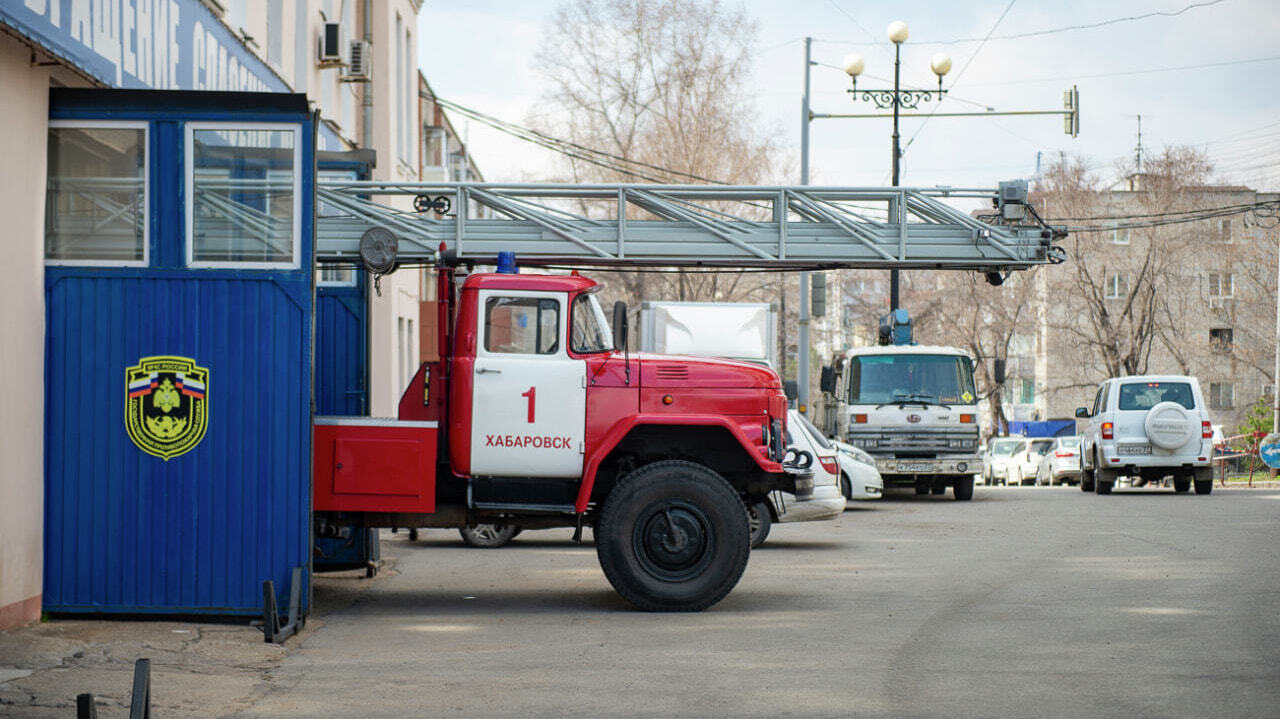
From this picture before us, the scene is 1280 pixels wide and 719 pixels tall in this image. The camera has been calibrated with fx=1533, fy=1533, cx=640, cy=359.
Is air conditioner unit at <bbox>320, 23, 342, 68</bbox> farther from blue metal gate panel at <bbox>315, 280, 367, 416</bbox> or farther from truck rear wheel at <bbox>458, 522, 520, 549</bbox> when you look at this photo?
blue metal gate panel at <bbox>315, 280, 367, 416</bbox>

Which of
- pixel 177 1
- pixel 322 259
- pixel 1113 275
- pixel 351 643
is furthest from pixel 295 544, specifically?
pixel 1113 275

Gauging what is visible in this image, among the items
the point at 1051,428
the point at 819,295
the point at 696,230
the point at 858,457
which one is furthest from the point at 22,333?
the point at 1051,428

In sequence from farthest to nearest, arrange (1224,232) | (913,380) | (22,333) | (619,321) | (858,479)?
(1224,232), (913,380), (858,479), (619,321), (22,333)

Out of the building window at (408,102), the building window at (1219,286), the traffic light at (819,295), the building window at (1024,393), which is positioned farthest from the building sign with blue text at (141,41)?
the building window at (1024,393)

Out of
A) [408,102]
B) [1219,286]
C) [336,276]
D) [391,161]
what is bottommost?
[336,276]

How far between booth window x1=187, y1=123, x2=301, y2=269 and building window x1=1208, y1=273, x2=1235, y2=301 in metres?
59.5

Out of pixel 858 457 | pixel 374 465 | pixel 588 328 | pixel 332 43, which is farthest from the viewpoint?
pixel 858 457

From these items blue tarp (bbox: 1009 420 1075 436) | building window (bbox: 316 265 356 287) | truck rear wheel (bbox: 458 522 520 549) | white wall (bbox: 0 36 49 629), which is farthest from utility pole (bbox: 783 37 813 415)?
blue tarp (bbox: 1009 420 1075 436)

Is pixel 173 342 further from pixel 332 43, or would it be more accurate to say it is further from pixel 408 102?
pixel 408 102

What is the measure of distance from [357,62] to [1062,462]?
24027 mm

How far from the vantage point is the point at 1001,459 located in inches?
1973

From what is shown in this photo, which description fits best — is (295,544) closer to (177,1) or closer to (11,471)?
(11,471)

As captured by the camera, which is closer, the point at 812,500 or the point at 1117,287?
the point at 812,500

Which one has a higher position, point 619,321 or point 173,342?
point 619,321
